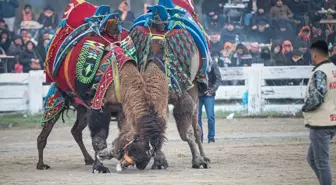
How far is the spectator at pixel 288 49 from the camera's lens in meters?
22.3

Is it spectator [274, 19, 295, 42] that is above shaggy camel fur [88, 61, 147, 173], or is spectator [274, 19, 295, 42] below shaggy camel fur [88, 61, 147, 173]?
above

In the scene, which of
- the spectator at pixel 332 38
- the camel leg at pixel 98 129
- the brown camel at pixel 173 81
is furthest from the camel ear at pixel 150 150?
the spectator at pixel 332 38

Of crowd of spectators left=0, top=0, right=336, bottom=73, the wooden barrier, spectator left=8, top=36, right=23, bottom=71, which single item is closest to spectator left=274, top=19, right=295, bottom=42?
crowd of spectators left=0, top=0, right=336, bottom=73

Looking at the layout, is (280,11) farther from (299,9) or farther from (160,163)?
(160,163)

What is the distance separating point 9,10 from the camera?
900 inches

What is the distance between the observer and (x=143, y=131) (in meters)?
10.6

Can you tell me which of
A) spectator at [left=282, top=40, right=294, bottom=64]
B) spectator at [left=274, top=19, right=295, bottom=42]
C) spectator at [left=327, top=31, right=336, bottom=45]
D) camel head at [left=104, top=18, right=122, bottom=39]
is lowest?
spectator at [left=282, top=40, right=294, bottom=64]

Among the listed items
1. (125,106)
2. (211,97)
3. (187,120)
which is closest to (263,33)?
(211,97)

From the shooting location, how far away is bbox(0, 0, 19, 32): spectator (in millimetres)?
22828

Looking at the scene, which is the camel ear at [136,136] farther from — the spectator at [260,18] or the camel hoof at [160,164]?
the spectator at [260,18]

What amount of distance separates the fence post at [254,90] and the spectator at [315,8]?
244 centimetres

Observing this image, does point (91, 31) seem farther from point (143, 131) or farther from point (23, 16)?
point (23, 16)

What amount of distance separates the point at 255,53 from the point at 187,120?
10145mm

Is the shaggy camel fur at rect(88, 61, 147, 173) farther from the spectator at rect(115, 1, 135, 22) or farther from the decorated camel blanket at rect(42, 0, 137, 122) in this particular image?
the spectator at rect(115, 1, 135, 22)
